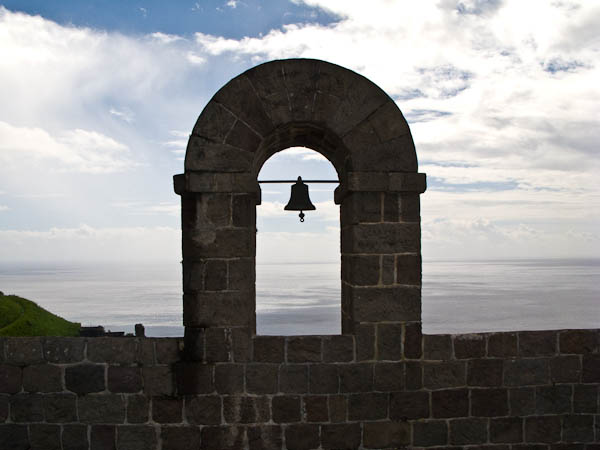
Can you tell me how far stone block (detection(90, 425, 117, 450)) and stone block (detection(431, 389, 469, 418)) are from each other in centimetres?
329

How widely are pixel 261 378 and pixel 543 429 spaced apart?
10.0 ft

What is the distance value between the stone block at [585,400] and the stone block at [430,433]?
1.50 metres

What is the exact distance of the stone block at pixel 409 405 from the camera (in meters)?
5.00

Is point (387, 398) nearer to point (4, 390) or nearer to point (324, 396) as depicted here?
point (324, 396)

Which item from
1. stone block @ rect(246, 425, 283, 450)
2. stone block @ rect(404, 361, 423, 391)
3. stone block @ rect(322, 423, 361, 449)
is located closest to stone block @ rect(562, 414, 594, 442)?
stone block @ rect(404, 361, 423, 391)

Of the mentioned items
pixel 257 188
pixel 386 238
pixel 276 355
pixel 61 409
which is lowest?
pixel 61 409

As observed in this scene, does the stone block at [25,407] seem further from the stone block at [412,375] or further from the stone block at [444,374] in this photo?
the stone block at [444,374]

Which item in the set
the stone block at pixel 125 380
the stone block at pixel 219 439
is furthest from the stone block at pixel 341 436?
the stone block at pixel 125 380

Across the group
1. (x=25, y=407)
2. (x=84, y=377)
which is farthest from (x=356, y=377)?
(x=25, y=407)

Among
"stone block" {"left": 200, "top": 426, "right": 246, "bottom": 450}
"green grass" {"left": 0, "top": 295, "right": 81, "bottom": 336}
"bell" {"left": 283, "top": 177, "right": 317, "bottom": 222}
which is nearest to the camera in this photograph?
"stone block" {"left": 200, "top": 426, "right": 246, "bottom": 450}

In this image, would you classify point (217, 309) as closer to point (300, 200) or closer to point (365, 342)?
point (365, 342)

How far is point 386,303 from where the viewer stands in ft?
16.4

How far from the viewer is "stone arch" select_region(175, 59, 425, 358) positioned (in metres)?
4.91

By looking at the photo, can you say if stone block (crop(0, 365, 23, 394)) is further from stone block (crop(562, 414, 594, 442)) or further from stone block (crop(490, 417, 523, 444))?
stone block (crop(562, 414, 594, 442))
